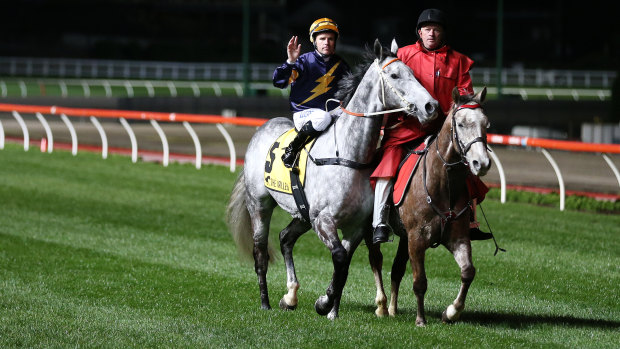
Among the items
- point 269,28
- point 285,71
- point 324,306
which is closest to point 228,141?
point 285,71

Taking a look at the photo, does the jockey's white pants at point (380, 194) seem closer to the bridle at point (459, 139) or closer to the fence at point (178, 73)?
the bridle at point (459, 139)

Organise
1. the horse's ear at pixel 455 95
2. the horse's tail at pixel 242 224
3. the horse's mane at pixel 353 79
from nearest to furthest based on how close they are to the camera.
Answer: the horse's ear at pixel 455 95 → the horse's mane at pixel 353 79 → the horse's tail at pixel 242 224

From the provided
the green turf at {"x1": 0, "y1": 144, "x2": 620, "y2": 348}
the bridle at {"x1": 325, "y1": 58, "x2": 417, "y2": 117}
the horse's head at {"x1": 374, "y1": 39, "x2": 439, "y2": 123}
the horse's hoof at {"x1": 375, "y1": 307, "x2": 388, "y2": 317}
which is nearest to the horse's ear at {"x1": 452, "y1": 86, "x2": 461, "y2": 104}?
the horse's head at {"x1": 374, "y1": 39, "x2": 439, "y2": 123}

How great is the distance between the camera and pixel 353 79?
652cm

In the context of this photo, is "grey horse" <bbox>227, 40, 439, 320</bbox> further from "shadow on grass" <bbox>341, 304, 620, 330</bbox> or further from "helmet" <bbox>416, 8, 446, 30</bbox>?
"shadow on grass" <bbox>341, 304, 620, 330</bbox>

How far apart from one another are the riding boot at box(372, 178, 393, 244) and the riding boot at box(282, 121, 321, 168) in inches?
23.9

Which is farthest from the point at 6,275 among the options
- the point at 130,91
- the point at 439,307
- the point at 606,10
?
the point at 606,10

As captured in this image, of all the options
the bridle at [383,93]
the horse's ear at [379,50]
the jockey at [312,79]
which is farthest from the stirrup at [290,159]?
the horse's ear at [379,50]

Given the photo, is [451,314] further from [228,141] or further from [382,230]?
[228,141]

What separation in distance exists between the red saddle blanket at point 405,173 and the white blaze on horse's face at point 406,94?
0.35 metres

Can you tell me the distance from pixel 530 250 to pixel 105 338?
4.80m

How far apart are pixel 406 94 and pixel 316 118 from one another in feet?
2.38

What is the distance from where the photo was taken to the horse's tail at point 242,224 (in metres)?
7.50

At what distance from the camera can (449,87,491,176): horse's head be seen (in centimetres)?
575
